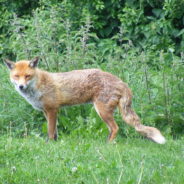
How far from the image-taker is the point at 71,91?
870 centimetres

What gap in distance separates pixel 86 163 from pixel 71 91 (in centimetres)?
257

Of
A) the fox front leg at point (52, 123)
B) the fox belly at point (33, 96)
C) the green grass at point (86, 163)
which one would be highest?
the green grass at point (86, 163)

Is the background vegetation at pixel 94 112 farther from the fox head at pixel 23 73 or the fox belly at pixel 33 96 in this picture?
the fox head at pixel 23 73

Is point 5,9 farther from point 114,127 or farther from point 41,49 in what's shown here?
point 114,127

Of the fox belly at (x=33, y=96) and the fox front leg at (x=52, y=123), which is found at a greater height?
the fox belly at (x=33, y=96)

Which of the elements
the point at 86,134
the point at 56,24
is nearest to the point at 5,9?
the point at 56,24

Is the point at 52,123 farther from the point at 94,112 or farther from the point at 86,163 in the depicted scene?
the point at 86,163

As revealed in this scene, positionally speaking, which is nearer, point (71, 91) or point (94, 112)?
point (71, 91)

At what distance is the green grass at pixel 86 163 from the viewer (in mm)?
5688

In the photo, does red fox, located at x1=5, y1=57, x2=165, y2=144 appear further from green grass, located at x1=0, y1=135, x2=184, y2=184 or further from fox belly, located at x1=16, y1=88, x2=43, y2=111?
green grass, located at x1=0, y1=135, x2=184, y2=184

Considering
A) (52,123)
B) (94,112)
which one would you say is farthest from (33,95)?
(94,112)

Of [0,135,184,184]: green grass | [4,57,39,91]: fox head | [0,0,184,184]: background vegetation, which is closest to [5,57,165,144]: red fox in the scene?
[4,57,39,91]: fox head

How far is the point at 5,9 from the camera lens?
1620 cm

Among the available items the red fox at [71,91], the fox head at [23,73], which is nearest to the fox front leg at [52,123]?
the red fox at [71,91]
